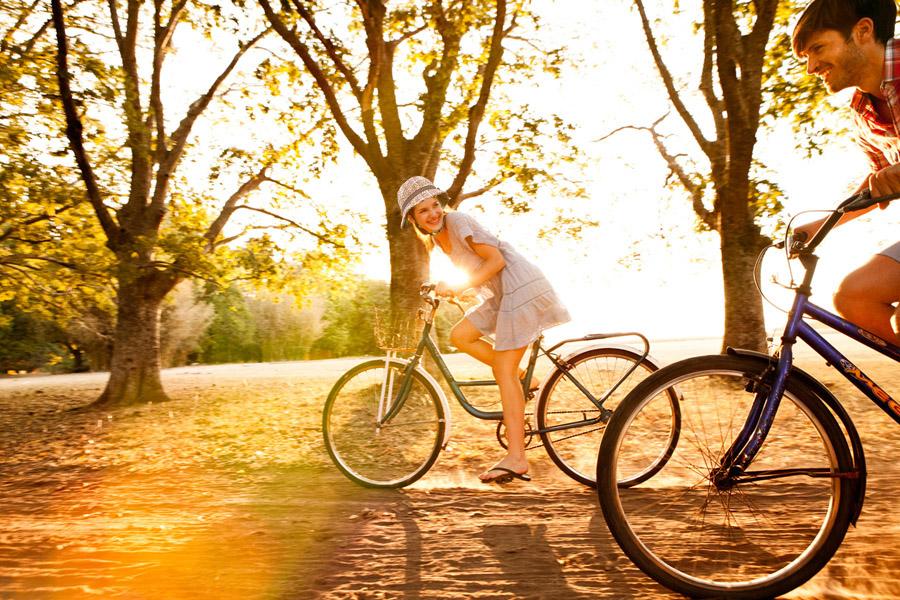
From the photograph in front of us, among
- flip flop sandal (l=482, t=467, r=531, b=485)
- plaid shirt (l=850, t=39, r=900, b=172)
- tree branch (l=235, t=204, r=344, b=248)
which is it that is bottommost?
flip flop sandal (l=482, t=467, r=531, b=485)

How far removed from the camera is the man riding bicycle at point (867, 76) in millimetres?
2414

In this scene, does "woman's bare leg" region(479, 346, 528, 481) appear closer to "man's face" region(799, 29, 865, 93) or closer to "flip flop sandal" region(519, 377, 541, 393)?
→ "flip flop sandal" region(519, 377, 541, 393)

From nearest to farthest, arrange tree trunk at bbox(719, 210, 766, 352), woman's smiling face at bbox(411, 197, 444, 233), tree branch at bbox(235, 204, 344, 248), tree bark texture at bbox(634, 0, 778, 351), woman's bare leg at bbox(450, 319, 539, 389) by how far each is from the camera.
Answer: woman's smiling face at bbox(411, 197, 444, 233) < woman's bare leg at bbox(450, 319, 539, 389) < tree bark texture at bbox(634, 0, 778, 351) < tree trunk at bbox(719, 210, 766, 352) < tree branch at bbox(235, 204, 344, 248)

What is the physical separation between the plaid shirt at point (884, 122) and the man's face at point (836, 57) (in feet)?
0.34

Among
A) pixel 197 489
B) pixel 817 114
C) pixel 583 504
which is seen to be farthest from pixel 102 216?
pixel 817 114

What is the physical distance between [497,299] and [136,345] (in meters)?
10.4

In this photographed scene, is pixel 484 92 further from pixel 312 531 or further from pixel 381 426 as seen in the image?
pixel 312 531

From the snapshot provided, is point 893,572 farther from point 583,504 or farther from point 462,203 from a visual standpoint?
point 462,203

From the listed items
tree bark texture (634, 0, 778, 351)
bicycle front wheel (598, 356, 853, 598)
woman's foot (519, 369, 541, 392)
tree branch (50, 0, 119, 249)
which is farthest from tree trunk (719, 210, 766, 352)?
tree branch (50, 0, 119, 249)

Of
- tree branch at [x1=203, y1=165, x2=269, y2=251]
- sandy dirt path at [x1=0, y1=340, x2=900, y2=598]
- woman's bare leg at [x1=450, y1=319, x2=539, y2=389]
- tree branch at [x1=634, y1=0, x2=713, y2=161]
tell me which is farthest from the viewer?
tree branch at [x1=203, y1=165, x2=269, y2=251]

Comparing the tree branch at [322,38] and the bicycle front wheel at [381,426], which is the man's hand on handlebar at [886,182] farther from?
the tree branch at [322,38]

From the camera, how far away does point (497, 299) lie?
14.4ft

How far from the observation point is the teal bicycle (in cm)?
450

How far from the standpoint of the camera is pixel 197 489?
4.98 metres
